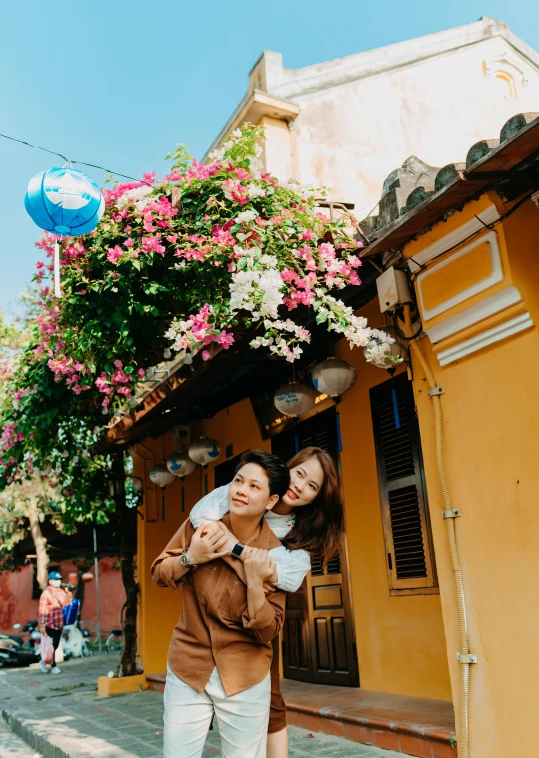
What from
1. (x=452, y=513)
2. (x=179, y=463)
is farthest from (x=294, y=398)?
(x=179, y=463)

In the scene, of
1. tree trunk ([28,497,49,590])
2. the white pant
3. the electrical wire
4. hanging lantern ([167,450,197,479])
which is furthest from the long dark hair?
tree trunk ([28,497,49,590])

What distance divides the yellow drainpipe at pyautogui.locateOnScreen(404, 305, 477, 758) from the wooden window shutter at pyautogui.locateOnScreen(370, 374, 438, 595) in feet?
4.68

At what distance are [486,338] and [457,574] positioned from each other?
147 centimetres

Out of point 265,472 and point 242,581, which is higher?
point 265,472

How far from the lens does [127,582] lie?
9.34 metres

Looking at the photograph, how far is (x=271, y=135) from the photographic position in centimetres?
880

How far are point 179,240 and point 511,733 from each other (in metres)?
4.08

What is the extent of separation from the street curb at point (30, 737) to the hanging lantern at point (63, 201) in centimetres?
399

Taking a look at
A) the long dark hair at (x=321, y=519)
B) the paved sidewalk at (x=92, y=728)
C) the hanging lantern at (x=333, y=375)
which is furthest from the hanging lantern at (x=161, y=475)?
the long dark hair at (x=321, y=519)

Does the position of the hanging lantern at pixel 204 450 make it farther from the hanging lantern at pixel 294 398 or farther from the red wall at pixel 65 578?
the red wall at pixel 65 578

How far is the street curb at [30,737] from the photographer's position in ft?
18.3

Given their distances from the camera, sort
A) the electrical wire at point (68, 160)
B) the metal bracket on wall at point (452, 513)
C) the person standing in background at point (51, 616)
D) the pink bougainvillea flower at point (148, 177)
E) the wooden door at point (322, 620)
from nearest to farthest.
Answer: the metal bracket on wall at point (452, 513) < the electrical wire at point (68, 160) < the pink bougainvillea flower at point (148, 177) < the wooden door at point (322, 620) < the person standing in background at point (51, 616)

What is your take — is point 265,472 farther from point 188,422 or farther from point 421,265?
point 188,422

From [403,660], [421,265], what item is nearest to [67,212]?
[421,265]
